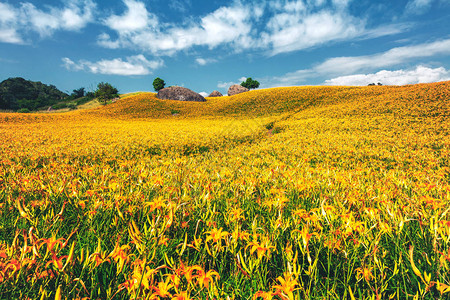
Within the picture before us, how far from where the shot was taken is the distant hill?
64.2 meters

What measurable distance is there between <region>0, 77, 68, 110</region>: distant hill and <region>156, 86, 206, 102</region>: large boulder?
175ft

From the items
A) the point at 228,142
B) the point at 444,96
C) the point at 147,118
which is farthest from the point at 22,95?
the point at 444,96

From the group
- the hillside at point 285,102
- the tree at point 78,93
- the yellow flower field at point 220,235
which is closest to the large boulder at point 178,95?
the hillside at point 285,102

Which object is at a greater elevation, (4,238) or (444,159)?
(4,238)

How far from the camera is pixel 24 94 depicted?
7494 centimetres

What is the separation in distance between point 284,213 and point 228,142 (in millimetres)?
10518

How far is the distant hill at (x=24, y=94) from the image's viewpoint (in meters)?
64.2

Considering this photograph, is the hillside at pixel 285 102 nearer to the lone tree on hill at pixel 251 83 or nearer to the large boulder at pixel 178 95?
the large boulder at pixel 178 95

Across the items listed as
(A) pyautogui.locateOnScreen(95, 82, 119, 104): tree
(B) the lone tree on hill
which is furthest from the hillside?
(B) the lone tree on hill

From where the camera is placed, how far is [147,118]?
33625mm

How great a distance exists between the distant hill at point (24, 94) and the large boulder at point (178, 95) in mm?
53233

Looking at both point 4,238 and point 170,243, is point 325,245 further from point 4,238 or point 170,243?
point 4,238

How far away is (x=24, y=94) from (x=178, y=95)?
3002 inches

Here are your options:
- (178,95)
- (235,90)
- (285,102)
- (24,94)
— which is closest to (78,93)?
(24,94)
